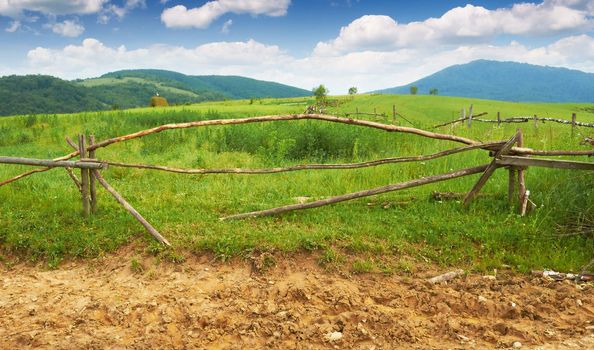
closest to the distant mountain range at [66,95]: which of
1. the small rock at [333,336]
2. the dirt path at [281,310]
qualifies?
the dirt path at [281,310]

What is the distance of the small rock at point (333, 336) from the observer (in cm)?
340

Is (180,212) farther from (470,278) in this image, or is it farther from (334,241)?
(470,278)

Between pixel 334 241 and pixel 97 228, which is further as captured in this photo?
pixel 97 228

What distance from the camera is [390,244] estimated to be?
487cm

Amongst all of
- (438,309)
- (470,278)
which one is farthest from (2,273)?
(470,278)

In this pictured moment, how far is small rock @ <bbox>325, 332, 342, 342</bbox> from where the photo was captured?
340 cm

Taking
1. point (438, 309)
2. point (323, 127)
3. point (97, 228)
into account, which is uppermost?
point (323, 127)

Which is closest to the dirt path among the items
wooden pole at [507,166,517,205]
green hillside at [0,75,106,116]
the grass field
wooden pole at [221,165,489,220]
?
the grass field

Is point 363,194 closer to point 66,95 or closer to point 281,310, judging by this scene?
point 281,310

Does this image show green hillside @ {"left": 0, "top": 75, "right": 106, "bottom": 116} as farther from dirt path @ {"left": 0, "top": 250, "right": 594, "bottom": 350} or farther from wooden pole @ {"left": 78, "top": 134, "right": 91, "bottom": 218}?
dirt path @ {"left": 0, "top": 250, "right": 594, "bottom": 350}

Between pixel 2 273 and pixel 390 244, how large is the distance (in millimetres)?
4390

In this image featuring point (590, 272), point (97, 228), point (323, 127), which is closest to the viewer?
point (590, 272)

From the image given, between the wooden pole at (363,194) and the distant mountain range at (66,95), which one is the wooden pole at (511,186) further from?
the distant mountain range at (66,95)

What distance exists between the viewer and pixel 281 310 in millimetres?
3850
